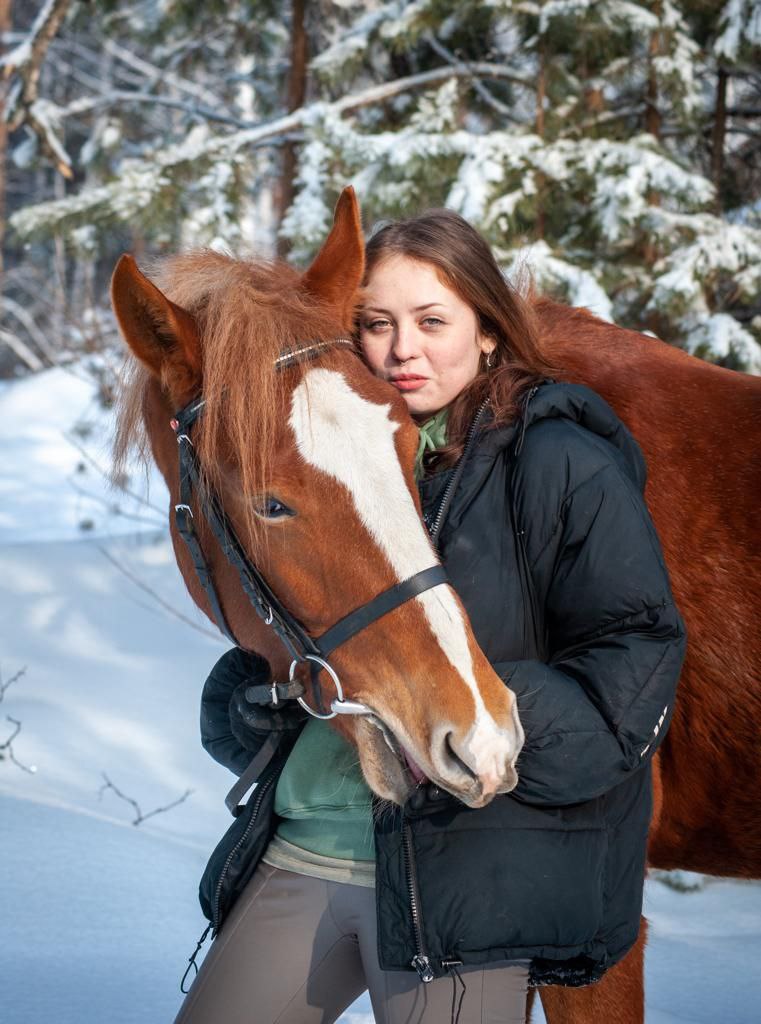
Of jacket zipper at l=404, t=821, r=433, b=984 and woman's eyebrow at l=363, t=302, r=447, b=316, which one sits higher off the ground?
woman's eyebrow at l=363, t=302, r=447, b=316

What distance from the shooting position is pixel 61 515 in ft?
29.6

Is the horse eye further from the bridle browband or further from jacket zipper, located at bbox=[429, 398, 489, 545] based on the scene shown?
jacket zipper, located at bbox=[429, 398, 489, 545]

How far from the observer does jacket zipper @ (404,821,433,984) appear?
130 cm

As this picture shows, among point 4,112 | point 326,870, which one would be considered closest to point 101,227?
point 4,112

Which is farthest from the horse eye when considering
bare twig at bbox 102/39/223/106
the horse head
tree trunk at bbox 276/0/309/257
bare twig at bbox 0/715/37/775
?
bare twig at bbox 102/39/223/106

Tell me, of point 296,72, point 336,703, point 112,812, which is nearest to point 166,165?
point 296,72

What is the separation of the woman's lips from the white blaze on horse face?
0.70 feet

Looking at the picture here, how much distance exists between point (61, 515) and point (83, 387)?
4680 mm

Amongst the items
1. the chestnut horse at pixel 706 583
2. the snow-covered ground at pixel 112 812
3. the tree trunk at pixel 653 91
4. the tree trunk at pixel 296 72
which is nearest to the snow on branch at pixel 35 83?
the tree trunk at pixel 296 72

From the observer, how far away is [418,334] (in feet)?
5.46

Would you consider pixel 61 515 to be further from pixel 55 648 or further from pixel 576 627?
pixel 576 627

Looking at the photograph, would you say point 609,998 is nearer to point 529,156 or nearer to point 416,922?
point 416,922

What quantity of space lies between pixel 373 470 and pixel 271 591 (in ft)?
0.81

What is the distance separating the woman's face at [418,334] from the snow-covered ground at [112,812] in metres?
0.80
